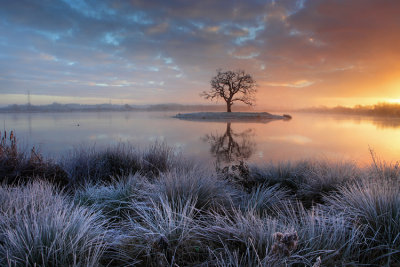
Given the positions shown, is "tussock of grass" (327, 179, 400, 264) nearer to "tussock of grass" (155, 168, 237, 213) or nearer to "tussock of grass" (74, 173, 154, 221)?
"tussock of grass" (155, 168, 237, 213)

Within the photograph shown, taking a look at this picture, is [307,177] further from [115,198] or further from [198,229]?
[115,198]

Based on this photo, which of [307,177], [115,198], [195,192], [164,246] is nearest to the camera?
[164,246]

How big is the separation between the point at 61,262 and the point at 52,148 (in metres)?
8.28

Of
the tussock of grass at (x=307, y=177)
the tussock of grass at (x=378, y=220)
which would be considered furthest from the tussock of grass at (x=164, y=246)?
the tussock of grass at (x=307, y=177)

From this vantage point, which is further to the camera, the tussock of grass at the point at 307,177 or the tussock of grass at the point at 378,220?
the tussock of grass at the point at 307,177

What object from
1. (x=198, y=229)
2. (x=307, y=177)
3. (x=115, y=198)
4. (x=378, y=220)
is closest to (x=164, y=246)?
(x=198, y=229)

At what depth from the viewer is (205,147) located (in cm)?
969

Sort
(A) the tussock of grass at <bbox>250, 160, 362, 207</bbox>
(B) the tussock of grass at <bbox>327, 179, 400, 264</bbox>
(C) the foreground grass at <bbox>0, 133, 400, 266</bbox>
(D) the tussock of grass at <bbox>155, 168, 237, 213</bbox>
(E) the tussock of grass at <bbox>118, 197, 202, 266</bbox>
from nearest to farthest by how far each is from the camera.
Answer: (C) the foreground grass at <bbox>0, 133, 400, 266</bbox> → (E) the tussock of grass at <bbox>118, 197, 202, 266</bbox> → (B) the tussock of grass at <bbox>327, 179, 400, 264</bbox> → (D) the tussock of grass at <bbox>155, 168, 237, 213</bbox> → (A) the tussock of grass at <bbox>250, 160, 362, 207</bbox>

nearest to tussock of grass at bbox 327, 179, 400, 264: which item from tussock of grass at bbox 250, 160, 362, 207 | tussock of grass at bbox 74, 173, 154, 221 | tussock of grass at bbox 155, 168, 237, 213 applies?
tussock of grass at bbox 250, 160, 362, 207

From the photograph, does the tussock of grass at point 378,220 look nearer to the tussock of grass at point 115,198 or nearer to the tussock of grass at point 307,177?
the tussock of grass at point 307,177

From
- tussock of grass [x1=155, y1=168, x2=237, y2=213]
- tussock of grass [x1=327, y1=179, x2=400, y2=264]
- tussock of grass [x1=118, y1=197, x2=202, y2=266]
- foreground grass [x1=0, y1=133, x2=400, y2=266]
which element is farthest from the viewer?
tussock of grass [x1=155, y1=168, x2=237, y2=213]

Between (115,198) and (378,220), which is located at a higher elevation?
(378,220)

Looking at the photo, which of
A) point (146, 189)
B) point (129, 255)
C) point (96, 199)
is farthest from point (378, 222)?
point (96, 199)

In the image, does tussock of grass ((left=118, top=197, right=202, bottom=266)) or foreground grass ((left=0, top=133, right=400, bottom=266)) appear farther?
tussock of grass ((left=118, top=197, right=202, bottom=266))
